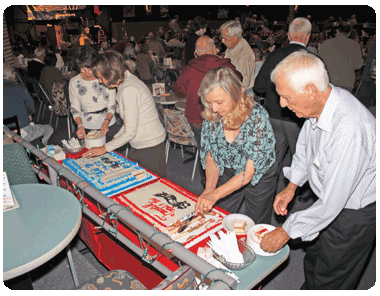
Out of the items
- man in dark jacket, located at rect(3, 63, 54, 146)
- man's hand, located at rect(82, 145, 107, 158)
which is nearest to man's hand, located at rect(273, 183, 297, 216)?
man's hand, located at rect(82, 145, 107, 158)

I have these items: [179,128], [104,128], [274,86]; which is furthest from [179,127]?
[274,86]

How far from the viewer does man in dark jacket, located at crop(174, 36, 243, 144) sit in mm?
2969

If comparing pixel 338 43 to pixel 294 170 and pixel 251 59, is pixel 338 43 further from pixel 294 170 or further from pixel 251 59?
pixel 294 170

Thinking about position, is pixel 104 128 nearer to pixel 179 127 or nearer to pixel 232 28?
pixel 179 127

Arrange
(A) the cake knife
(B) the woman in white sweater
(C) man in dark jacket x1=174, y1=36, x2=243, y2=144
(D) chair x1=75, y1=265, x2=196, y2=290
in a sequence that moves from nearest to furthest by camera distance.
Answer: (D) chair x1=75, y1=265, x2=196, y2=290 → (A) the cake knife → (B) the woman in white sweater → (C) man in dark jacket x1=174, y1=36, x2=243, y2=144

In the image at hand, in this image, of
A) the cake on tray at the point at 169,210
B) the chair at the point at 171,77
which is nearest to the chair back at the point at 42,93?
the chair at the point at 171,77

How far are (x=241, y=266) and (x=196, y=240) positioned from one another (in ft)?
0.90

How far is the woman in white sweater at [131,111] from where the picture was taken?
2160 millimetres

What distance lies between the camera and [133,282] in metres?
1.16

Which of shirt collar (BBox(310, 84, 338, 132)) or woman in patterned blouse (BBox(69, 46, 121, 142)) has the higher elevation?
shirt collar (BBox(310, 84, 338, 132))

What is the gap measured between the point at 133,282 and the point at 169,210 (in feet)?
1.74

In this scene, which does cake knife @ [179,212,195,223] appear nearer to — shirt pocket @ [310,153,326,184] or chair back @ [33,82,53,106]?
shirt pocket @ [310,153,326,184]

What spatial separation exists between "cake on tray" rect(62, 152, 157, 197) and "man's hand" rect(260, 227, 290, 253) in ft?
3.12

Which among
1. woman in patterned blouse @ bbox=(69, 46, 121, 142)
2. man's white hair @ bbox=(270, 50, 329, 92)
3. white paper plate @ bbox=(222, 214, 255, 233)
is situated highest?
man's white hair @ bbox=(270, 50, 329, 92)
